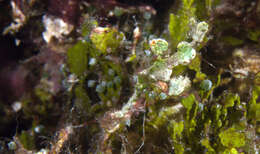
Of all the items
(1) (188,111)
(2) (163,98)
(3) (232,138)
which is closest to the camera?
(3) (232,138)

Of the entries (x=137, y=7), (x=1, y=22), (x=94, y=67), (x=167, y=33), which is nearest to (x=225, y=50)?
(x=167, y=33)

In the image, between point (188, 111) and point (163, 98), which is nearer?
point (163, 98)

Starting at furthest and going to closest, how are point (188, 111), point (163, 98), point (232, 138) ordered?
point (188, 111)
point (163, 98)
point (232, 138)

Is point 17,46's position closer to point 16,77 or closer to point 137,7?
point 16,77

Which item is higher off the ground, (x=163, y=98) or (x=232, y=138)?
(x=163, y=98)

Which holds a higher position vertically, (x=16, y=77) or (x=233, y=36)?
(x=233, y=36)

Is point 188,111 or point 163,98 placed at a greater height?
point 163,98

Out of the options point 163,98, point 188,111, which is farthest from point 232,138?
point 163,98

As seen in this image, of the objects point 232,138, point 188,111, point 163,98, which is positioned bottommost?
point 232,138

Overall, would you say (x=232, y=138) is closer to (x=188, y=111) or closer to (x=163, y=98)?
(x=188, y=111)

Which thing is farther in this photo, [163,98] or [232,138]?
[163,98]

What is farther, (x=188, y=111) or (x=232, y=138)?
(x=188, y=111)
